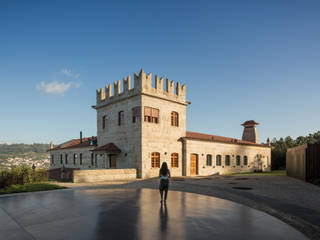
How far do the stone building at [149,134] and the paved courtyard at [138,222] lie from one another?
1299cm

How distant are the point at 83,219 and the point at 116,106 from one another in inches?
738

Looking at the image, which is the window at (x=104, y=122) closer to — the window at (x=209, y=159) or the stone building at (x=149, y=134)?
the stone building at (x=149, y=134)

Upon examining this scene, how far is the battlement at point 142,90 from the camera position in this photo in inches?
874

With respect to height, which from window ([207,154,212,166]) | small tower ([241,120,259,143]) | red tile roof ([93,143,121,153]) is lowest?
window ([207,154,212,166])

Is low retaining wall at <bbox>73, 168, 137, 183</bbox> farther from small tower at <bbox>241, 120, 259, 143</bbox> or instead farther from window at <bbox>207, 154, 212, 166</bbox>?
small tower at <bbox>241, 120, 259, 143</bbox>

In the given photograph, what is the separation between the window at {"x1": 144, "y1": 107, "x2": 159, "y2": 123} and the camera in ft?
72.6

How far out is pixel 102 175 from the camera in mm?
18922

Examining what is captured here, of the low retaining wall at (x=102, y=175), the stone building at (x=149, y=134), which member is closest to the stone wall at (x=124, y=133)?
the stone building at (x=149, y=134)

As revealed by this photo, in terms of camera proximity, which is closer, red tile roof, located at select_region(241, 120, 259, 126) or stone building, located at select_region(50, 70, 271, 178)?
stone building, located at select_region(50, 70, 271, 178)

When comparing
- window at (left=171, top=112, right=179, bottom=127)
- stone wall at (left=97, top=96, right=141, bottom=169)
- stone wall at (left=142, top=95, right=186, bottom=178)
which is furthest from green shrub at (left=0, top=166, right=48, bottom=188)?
window at (left=171, top=112, right=179, bottom=127)

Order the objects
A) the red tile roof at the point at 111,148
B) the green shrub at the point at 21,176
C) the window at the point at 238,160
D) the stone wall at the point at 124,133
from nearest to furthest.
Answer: the green shrub at the point at 21,176 < the stone wall at the point at 124,133 < the red tile roof at the point at 111,148 < the window at the point at 238,160

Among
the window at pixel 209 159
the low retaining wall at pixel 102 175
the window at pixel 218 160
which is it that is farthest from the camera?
the window at pixel 218 160

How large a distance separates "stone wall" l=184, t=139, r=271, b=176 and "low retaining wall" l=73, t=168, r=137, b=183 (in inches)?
274

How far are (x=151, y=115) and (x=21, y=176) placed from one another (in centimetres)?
1229
